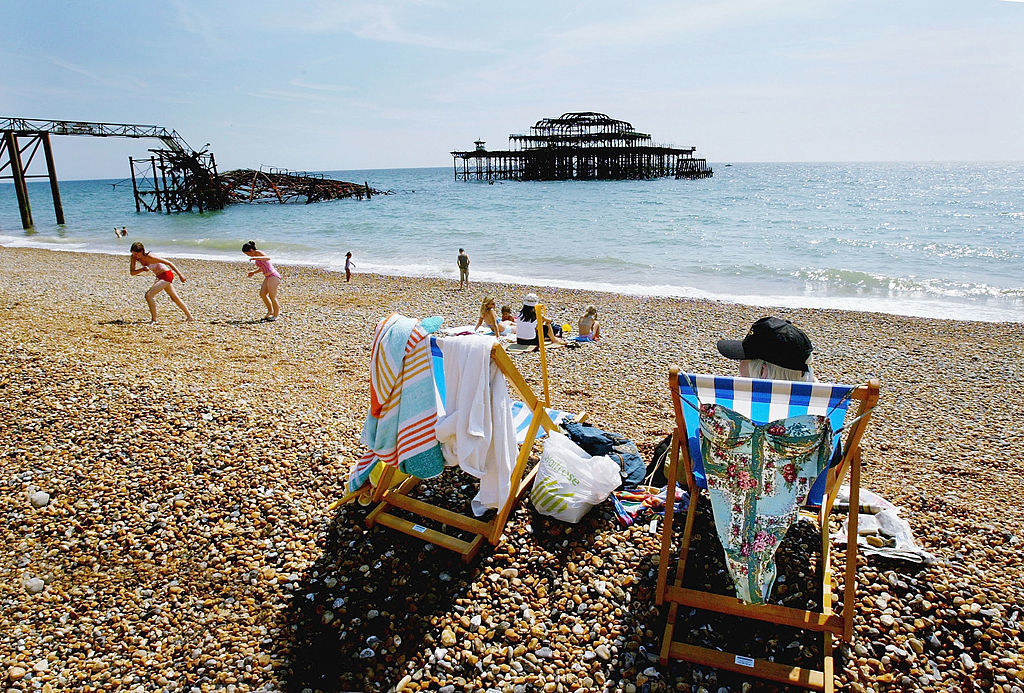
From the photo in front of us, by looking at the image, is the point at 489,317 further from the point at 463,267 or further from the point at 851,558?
the point at 851,558

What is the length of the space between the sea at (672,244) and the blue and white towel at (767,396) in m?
10.2

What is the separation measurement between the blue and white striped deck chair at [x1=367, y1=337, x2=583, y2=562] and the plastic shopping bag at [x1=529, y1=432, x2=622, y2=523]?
0.53 feet

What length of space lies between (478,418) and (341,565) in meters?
1.07

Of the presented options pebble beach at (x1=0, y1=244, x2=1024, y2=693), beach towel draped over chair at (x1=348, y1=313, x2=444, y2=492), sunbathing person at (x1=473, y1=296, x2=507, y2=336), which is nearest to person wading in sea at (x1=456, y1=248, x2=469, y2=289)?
sunbathing person at (x1=473, y1=296, x2=507, y2=336)

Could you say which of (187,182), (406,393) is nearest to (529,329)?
(406,393)

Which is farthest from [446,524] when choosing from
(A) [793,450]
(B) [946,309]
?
(B) [946,309]

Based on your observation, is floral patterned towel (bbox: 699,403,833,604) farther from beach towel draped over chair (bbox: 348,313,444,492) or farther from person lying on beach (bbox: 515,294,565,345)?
person lying on beach (bbox: 515,294,565,345)

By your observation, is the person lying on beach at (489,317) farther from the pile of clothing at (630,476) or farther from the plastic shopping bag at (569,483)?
the plastic shopping bag at (569,483)

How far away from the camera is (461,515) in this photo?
10.6ft

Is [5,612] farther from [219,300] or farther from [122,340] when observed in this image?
[219,300]

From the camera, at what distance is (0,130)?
82.2 feet

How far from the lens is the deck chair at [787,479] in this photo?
7.55ft

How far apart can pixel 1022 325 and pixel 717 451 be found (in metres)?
10.9

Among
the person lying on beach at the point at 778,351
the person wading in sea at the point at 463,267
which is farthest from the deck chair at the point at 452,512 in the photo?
the person wading in sea at the point at 463,267
